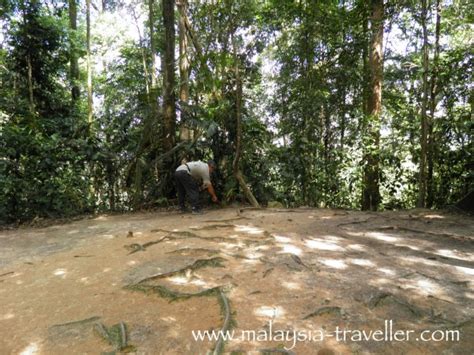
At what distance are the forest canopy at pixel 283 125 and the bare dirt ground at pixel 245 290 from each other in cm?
253

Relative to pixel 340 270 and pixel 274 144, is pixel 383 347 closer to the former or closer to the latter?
pixel 340 270

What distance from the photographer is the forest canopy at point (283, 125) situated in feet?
24.8

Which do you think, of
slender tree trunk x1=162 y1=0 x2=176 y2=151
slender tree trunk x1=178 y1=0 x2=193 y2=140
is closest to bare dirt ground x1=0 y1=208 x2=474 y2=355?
slender tree trunk x1=162 y1=0 x2=176 y2=151

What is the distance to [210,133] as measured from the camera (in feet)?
26.8

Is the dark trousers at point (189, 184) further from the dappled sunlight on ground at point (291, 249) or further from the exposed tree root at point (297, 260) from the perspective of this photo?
the exposed tree root at point (297, 260)

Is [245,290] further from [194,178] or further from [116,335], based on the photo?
[194,178]

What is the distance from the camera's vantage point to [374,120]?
8.59 metres

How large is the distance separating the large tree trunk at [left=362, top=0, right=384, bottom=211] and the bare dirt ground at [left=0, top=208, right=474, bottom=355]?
319 centimetres

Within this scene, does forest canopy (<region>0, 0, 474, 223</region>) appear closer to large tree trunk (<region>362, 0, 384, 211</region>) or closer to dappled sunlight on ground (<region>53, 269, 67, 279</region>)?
large tree trunk (<region>362, 0, 384, 211</region>)

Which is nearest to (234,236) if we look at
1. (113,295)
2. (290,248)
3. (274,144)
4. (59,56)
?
(290,248)

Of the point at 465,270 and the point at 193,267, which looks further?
the point at 193,267

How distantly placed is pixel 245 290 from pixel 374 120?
22.3 ft

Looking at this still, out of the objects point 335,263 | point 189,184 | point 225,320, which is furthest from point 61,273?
point 189,184

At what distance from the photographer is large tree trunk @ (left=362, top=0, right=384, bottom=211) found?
8457 mm
